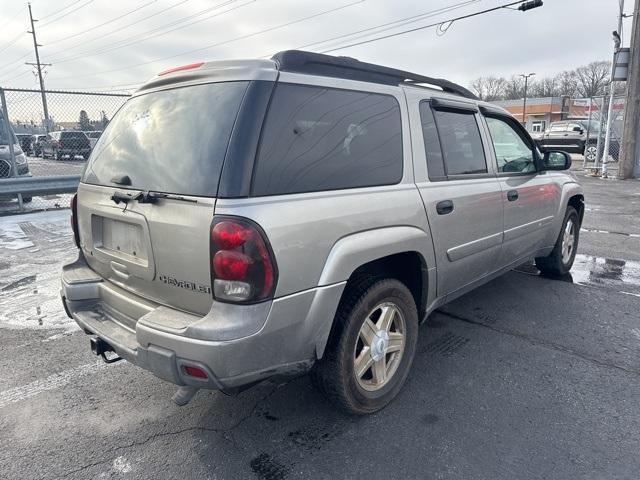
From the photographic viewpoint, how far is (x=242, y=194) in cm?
205

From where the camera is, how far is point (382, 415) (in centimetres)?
276

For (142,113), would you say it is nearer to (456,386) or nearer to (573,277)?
(456,386)

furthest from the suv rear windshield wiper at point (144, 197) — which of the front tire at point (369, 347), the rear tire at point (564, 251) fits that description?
the rear tire at point (564, 251)

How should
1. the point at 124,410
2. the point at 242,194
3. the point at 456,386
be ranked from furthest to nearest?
the point at 456,386, the point at 124,410, the point at 242,194

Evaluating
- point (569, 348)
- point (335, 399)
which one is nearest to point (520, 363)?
point (569, 348)

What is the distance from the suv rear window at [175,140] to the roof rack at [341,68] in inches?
11.8

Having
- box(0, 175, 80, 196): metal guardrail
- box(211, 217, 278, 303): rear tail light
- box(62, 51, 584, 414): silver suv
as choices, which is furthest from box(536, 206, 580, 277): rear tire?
box(0, 175, 80, 196): metal guardrail

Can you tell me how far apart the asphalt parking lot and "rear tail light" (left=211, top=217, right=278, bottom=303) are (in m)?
0.59

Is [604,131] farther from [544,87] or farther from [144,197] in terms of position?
[544,87]

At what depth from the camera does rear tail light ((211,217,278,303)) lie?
6.57ft

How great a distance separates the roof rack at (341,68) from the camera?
234 centimetres

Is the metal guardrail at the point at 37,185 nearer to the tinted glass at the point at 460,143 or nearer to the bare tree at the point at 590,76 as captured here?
the tinted glass at the point at 460,143

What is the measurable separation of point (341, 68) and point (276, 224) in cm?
110

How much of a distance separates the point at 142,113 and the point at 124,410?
178 centimetres
